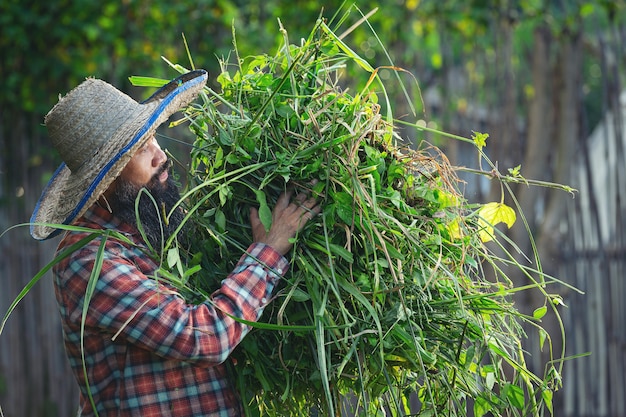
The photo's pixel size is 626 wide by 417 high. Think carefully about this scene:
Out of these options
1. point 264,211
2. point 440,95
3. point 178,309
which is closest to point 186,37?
point 440,95

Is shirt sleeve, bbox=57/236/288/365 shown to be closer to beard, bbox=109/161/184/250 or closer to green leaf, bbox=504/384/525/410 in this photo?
beard, bbox=109/161/184/250

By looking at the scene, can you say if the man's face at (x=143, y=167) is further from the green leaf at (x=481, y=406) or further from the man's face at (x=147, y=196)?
the green leaf at (x=481, y=406)

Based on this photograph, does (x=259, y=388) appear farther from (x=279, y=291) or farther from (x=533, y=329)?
(x=533, y=329)

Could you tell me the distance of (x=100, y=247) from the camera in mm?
1720

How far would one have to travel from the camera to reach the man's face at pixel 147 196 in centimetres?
193

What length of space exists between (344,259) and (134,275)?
0.47 metres

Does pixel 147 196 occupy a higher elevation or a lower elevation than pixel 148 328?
higher

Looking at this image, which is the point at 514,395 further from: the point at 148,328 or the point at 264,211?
the point at 148,328

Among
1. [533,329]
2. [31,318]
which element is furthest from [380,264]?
[31,318]

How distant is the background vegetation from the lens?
4.40 meters

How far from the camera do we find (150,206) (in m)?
1.93

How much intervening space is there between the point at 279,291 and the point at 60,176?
77 cm

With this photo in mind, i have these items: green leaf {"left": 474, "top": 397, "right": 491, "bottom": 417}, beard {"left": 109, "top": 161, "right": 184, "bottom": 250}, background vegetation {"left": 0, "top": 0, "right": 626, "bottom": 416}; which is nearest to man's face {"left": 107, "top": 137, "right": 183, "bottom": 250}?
beard {"left": 109, "top": 161, "right": 184, "bottom": 250}

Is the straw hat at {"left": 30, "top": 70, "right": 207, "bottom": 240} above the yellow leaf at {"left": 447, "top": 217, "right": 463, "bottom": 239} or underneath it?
above
